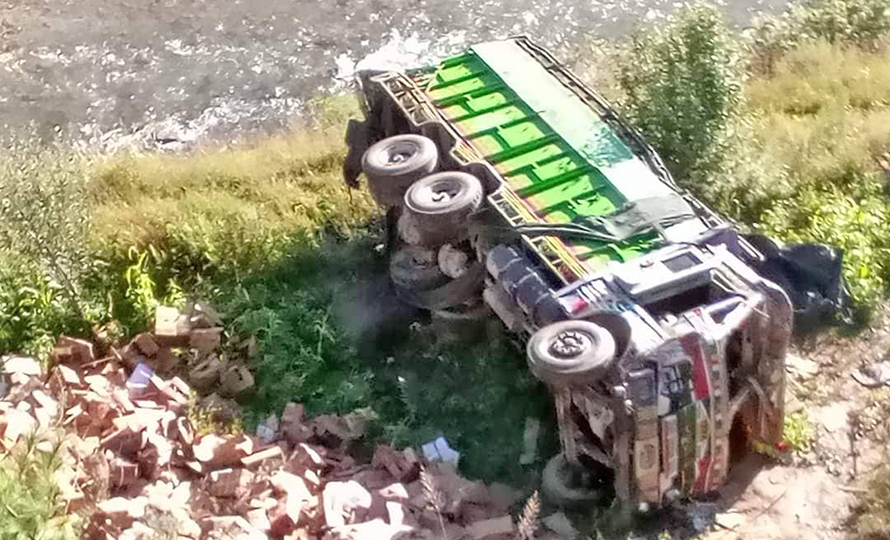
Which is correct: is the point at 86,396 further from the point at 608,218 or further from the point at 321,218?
the point at 608,218

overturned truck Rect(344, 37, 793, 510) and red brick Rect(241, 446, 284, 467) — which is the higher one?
overturned truck Rect(344, 37, 793, 510)

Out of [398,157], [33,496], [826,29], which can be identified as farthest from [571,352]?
[826,29]

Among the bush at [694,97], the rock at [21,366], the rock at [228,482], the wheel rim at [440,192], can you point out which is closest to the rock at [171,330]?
the rock at [21,366]

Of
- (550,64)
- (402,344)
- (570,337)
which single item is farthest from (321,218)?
(570,337)

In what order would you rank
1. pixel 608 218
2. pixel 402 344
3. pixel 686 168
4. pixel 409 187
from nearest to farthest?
pixel 608 218 → pixel 409 187 → pixel 402 344 → pixel 686 168

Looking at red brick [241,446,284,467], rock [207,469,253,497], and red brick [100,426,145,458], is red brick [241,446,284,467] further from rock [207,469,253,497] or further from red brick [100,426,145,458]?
red brick [100,426,145,458]

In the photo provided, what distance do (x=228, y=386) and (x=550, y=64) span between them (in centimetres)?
353

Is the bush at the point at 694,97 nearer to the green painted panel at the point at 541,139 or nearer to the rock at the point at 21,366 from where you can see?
the green painted panel at the point at 541,139

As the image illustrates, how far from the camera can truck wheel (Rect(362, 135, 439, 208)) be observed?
26.9ft

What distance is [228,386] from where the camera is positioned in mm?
8391

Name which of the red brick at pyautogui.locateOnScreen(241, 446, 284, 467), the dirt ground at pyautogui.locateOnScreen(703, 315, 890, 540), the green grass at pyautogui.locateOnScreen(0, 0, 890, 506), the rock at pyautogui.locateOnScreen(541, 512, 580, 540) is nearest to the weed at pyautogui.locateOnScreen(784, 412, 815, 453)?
the dirt ground at pyautogui.locateOnScreen(703, 315, 890, 540)

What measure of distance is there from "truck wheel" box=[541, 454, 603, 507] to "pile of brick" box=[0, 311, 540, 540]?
12.0 inches

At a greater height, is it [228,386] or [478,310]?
[478,310]

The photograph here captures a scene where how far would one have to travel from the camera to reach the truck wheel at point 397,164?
8.20m
